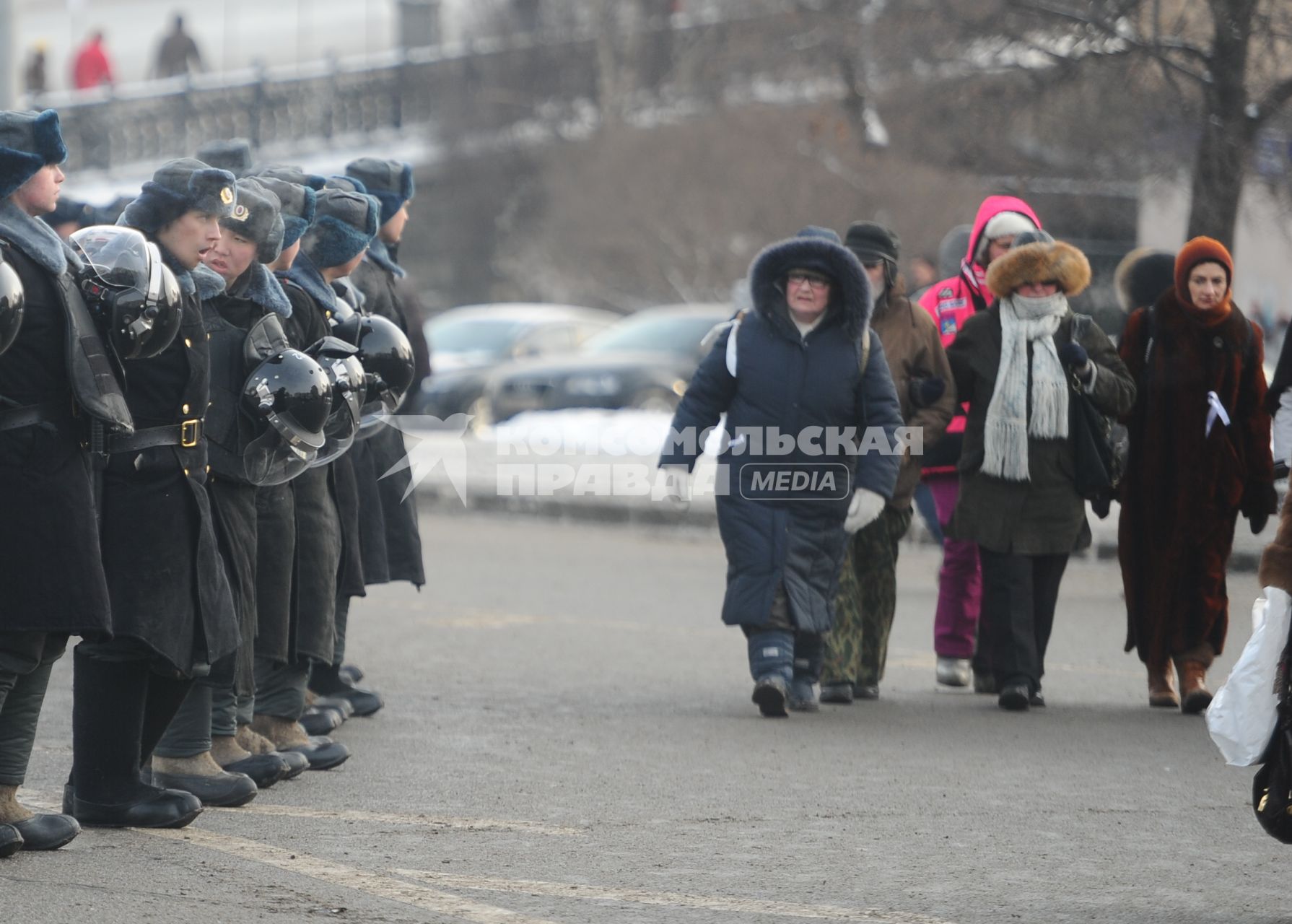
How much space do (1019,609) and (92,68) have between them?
3322 centimetres

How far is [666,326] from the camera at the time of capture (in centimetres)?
2338

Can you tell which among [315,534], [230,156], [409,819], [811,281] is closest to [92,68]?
[230,156]

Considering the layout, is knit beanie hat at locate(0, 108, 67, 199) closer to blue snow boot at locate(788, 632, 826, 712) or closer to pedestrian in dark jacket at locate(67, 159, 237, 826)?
pedestrian in dark jacket at locate(67, 159, 237, 826)

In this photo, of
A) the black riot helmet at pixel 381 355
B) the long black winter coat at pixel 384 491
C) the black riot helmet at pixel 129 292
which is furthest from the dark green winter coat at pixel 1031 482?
the black riot helmet at pixel 129 292

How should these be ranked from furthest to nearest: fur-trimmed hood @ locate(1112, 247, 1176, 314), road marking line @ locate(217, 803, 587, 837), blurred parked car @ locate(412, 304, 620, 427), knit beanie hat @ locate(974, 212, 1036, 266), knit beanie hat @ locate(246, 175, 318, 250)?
blurred parked car @ locate(412, 304, 620, 427) → fur-trimmed hood @ locate(1112, 247, 1176, 314) → knit beanie hat @ locate(974, 212, 1036, 266) → knit beanie hat @ locate(246, 175, 318, 250) → road marking line @ locate(217, 803, 587, 837)

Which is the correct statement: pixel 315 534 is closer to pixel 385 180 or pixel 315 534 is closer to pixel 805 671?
pixel 385 180

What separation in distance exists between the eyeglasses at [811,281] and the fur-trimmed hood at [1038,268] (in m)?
0.73

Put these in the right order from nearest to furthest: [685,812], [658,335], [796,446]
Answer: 1. [685,812]
2. [796,446]
3. [658,335]

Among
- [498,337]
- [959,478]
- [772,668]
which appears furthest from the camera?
[498,337]

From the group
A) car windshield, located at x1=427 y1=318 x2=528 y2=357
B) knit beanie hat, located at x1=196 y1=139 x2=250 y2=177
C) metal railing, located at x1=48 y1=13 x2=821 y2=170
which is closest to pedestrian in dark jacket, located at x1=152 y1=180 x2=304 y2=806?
knit beanie hat, located at x1=196 y1=139 x2=250 y2=177

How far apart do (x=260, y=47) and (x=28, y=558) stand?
45.0 metres

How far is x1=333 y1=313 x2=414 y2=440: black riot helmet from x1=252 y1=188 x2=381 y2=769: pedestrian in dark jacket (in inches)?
3.6

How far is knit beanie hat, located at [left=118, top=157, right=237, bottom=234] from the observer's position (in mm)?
6250

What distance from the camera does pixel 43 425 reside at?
564 centimetres
